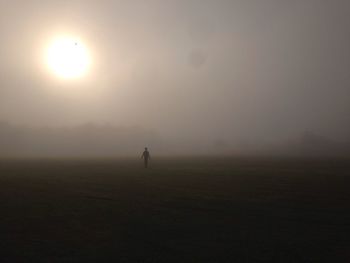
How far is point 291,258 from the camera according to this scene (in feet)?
37.6

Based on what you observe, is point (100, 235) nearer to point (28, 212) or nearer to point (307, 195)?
point (28, 212)

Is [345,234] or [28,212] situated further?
[28,212]

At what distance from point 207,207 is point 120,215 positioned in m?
4.59

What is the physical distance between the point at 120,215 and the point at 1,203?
23.3 feet

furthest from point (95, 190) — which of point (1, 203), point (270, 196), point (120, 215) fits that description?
point (270, 196)

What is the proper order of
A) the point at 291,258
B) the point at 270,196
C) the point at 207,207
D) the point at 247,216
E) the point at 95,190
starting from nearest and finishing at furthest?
the point at 291,258 → the point at 247,216 → the point at 207,207 → the point at 270,196 → the point at 95,190

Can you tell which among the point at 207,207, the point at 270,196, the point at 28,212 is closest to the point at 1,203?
the point at 28,212

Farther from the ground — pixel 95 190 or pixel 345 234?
pixel 95 190

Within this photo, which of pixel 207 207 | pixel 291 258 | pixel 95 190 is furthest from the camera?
pixel 95 190

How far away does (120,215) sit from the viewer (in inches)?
698

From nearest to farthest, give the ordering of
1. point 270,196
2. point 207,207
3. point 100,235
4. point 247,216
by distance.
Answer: point 100,235 → point 247,216 → point 207,207 → point 270,196

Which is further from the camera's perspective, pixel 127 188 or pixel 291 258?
pixel 127 188

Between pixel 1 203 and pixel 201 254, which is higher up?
pixel 1 203

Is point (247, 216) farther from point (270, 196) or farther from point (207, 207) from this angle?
point (270, 196)
